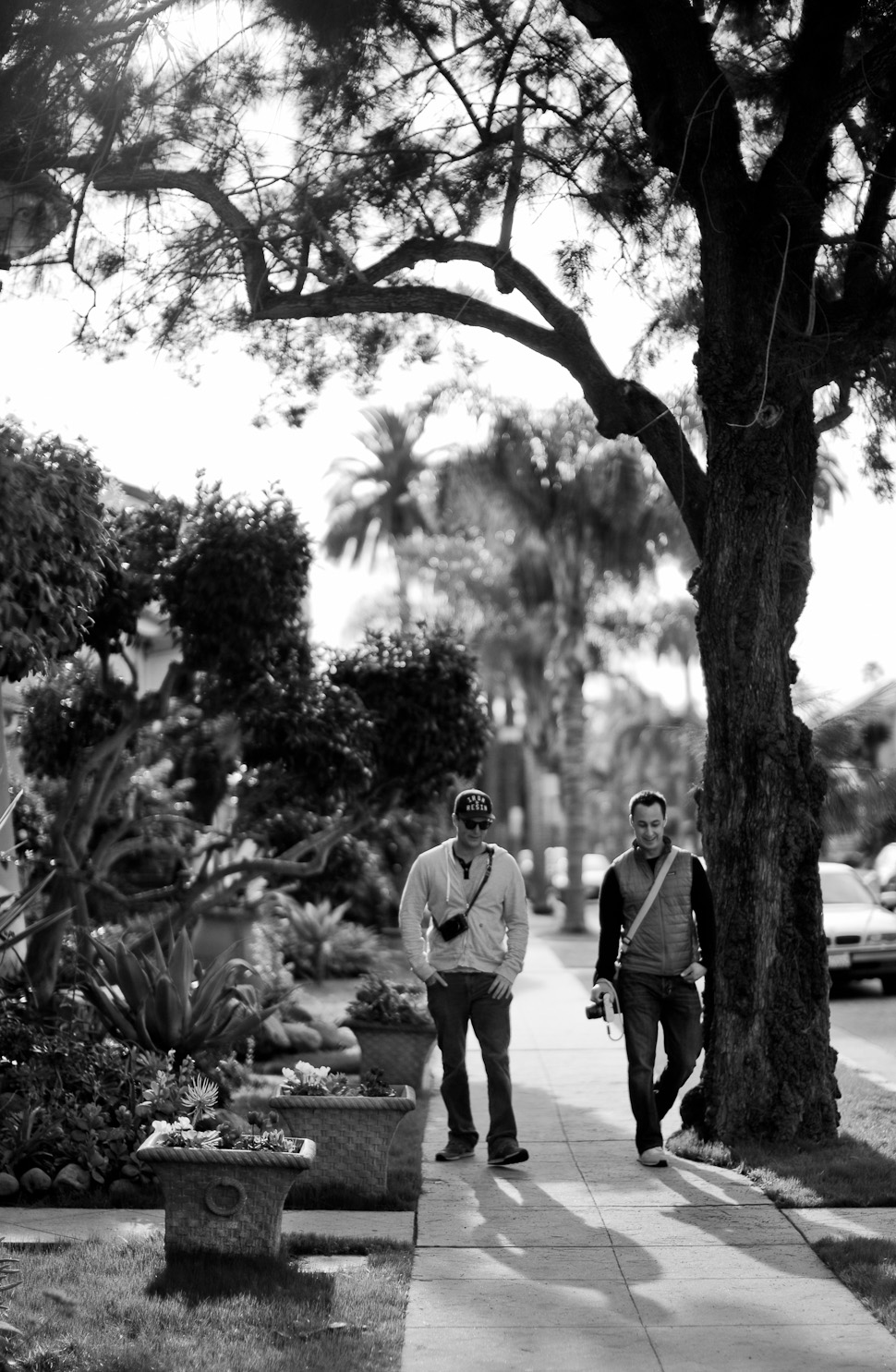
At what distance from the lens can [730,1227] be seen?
665 centimetres

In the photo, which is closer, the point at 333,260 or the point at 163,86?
the point at 163,86

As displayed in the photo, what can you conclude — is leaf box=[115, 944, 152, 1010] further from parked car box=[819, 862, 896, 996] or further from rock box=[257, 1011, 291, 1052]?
parked car box=[819, 862, 896, 996]

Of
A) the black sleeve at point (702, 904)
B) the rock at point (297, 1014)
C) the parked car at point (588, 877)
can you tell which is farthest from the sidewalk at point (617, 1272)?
the parked car at point (588, 877)

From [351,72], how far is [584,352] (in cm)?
208

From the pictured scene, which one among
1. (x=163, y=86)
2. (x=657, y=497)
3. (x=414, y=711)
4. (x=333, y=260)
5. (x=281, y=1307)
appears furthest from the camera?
(x=657, y=497)

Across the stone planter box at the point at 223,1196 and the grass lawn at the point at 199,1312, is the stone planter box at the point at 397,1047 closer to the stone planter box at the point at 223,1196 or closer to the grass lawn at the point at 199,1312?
the grass lawn at the point at 199,1312

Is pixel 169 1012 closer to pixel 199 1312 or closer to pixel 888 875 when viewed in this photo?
pixel 199 1312

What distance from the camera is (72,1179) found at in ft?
24.0

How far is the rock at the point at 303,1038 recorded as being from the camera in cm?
1285

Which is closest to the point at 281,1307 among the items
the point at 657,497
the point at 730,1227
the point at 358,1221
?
the point at 358,1221

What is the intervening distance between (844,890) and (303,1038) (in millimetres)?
9317

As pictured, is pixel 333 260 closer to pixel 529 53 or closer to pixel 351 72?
pixel 351 72

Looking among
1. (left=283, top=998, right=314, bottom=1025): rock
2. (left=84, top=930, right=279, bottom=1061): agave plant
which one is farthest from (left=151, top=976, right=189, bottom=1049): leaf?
(left=283, top=998, right=314, bottom=1025): rock

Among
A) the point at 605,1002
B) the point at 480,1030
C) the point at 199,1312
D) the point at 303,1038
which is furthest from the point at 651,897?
the point at 303,1038
